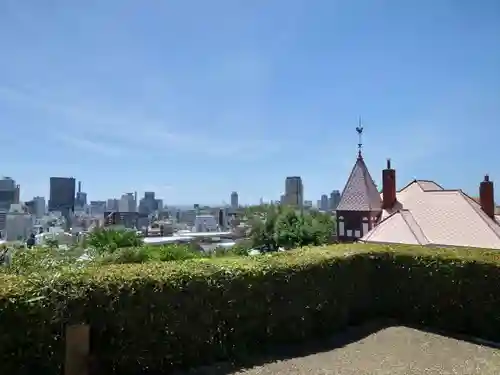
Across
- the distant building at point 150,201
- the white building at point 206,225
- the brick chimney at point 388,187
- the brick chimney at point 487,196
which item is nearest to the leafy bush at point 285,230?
the brick chimney at point 388,187

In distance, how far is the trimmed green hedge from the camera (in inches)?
180

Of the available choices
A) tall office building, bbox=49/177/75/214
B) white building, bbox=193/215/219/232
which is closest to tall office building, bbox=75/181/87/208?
tall office building, bbox=49/177/75/214

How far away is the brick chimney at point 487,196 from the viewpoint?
18.7m

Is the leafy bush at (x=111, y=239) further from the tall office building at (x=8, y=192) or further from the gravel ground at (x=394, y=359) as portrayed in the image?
the tall office building at (x=8, y=192)

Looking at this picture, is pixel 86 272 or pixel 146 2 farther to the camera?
pixel 146 2

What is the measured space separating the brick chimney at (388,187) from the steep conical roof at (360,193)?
422mm

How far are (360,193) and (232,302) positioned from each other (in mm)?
17638

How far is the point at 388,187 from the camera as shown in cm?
2158

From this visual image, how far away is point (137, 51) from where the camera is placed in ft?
38.7

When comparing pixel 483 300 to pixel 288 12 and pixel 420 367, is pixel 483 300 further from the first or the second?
pixel 288 12

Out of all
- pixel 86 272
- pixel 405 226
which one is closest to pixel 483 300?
pixel 86 272

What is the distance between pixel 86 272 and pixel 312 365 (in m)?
3.47

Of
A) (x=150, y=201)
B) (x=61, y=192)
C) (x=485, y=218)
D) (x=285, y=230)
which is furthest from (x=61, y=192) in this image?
(x=485, y=218)

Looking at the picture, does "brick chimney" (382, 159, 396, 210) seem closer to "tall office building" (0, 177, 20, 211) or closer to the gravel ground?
the gravel ground
